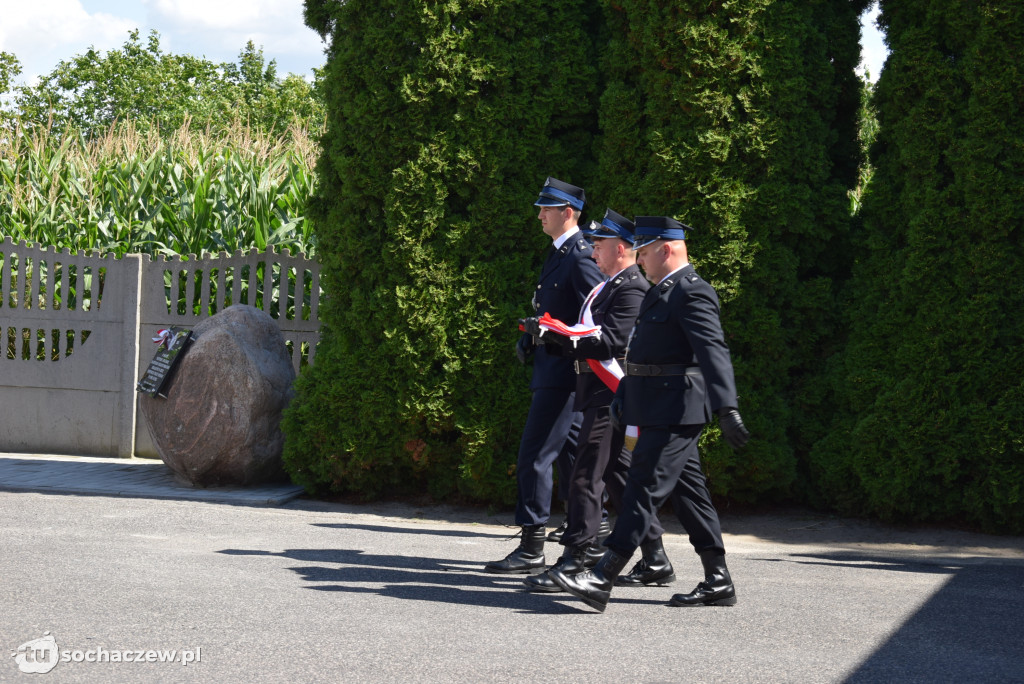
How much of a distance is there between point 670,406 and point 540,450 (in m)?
1.09

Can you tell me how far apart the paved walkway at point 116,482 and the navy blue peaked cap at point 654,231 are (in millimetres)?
4210

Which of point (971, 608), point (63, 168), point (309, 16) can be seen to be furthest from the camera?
point (63, 168)

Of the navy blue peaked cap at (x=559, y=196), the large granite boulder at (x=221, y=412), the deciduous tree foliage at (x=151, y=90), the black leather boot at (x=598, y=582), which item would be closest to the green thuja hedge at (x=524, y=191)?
the large granite boulder at (x=221, y=412)

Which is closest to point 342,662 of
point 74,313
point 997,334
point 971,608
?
point 971,608

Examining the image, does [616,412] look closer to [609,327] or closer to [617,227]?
[609,327]

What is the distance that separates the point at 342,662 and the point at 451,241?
447cm

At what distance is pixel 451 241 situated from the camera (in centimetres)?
848

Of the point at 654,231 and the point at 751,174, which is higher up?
the point at 751,174

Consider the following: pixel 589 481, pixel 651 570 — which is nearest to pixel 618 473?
pixel 589 481

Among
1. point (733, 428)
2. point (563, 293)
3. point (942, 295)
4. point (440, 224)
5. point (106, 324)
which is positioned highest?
point (440, 224)

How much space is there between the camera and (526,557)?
254 inches

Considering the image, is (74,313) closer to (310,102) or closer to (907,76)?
(907,76)

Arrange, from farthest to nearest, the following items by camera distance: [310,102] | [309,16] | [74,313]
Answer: [310,102], [74,313], [309,16]

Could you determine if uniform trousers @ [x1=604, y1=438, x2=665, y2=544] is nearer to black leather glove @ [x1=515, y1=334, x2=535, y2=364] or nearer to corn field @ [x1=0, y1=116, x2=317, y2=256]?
black leather glove @ [x1=515, y1=334, x2=535, y2=364]
